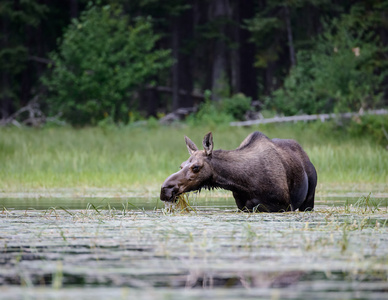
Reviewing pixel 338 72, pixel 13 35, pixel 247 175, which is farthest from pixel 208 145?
pixel 13 35

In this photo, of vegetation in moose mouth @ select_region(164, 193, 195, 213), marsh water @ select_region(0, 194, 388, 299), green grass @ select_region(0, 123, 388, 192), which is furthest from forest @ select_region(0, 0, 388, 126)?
marsh water @ select_region(0, 194, 388, 299)

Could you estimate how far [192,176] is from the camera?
8.41 metres

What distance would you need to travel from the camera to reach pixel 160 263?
15.4 ft

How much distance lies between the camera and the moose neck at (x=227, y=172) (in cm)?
866

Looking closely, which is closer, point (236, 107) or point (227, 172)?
point (227, 172)

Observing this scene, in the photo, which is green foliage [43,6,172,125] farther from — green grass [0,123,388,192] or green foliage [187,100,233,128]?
green grass [0,123,388,192]

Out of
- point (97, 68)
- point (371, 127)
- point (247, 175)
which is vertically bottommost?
point (247, 175)

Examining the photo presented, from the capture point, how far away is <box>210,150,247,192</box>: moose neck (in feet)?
28.4

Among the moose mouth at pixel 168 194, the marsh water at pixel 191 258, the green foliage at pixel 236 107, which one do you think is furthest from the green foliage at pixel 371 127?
the marsh water at pixel 191 258

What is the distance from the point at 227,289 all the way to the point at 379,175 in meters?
11.2

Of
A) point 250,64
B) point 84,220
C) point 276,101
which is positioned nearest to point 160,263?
point 84,220

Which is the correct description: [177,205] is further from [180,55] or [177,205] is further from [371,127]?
[180,55]

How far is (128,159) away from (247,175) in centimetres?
761

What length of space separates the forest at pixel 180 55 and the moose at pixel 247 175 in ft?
55.0
